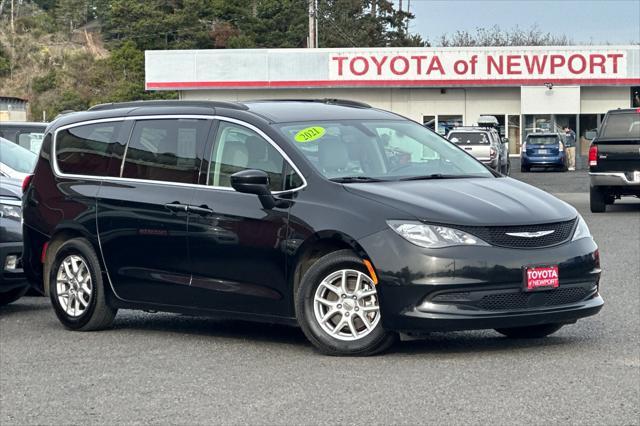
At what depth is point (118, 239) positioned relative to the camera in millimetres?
10000

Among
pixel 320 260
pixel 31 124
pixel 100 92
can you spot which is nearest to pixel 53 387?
pixel 320 260

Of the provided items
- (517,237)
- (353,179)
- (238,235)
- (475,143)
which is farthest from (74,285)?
(475,143)

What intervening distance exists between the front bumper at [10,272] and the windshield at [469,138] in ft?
98.7

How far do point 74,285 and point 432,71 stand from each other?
2044 inches

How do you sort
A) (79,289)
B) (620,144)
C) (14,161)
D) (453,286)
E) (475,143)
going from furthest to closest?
(475,143) → (620,144) → (14,161) → (79,289) → (453,286)

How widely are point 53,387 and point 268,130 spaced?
244cm

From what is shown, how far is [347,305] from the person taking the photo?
28.1 feet

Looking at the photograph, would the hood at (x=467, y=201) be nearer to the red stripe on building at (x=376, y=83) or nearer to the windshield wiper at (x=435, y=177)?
the windshield wiper at (x=435, y=177)

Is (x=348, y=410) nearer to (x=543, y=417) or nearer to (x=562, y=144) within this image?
(x=543, y=417)

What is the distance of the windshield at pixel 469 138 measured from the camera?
4100cm

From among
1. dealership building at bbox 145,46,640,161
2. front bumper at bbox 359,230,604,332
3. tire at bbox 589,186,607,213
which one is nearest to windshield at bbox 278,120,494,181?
front bumper at bbox 359,230,604,332

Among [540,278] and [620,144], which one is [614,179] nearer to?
[620,144]

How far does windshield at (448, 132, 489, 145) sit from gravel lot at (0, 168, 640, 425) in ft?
99.9

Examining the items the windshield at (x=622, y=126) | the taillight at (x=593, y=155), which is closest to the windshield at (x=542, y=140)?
the windshield at (x=622, y=126)
